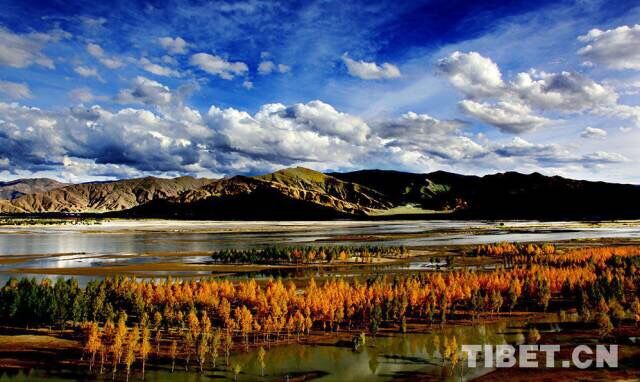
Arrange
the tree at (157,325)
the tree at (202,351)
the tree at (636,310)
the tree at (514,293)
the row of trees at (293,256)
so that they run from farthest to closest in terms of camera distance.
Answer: the row of trees at (293,256) → the tree at (514,293) → the tree at (636,310) → the tree at (157,325) → the tree at (202,351)

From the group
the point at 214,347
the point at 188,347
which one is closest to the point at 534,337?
the point at 214,347

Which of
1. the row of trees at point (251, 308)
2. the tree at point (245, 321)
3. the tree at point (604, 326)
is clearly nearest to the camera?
the row of trees at point (251, 308)

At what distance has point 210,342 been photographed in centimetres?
5975

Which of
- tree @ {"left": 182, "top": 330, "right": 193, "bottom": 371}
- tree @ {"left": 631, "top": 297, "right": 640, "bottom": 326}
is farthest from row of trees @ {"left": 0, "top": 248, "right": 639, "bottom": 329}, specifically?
tree @ {"left": 182, "top": 330, "right": 193, "bottom": 371}

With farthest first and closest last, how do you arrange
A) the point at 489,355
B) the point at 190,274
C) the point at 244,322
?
the point at 190,274 < the point at 244,322 < the point at 489,355

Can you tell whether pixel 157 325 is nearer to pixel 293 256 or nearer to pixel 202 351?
pixel 202 351

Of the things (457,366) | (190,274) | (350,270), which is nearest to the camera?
(457,366)

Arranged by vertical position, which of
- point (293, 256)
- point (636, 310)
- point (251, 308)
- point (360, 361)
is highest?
point (293, 256)

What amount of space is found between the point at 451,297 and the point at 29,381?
5787 centimetres

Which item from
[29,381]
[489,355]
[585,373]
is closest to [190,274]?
[29,381]

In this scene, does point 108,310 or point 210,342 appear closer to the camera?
point 210,342

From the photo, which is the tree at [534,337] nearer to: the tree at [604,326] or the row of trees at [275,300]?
the tree at [604,326]

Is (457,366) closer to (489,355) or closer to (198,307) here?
(489,355)

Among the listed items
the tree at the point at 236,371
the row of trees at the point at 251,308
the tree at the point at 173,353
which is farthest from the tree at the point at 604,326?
the tree at the point at 173,353
